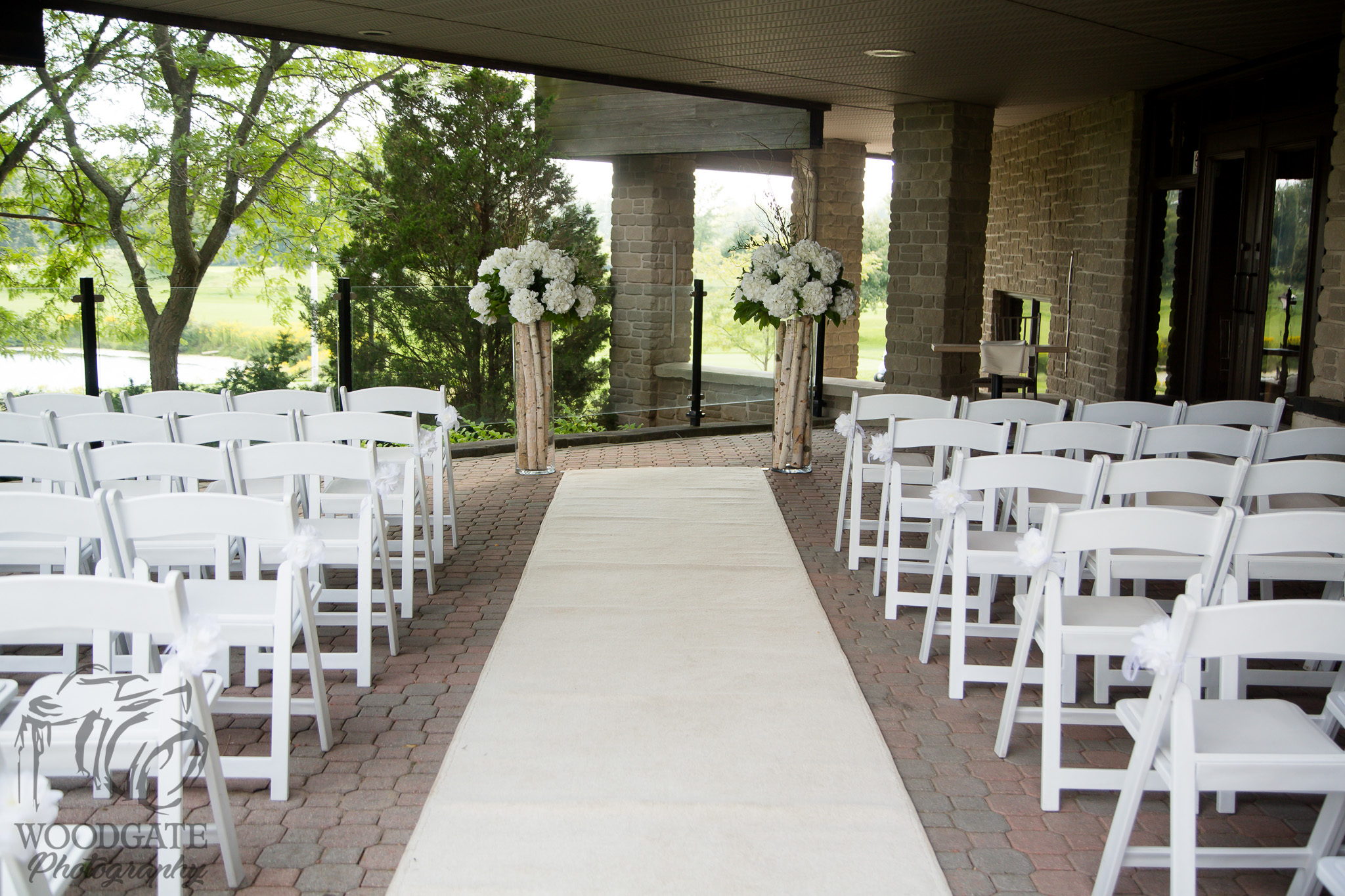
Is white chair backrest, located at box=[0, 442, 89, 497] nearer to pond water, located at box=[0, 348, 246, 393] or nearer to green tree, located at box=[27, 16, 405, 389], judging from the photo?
pond water, located at box=[0, 348, 246, 393]

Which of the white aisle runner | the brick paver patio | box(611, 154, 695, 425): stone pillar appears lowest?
the brick paver patio

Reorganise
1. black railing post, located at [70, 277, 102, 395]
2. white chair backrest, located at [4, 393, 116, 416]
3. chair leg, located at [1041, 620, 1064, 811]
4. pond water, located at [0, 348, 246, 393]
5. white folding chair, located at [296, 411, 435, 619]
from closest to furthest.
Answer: chair leg, located at [1041, 620, 1064, 811] < white folding chair, located at [296, 411, 435, 619] < white chair backrest, located at [4, 393, 116, 416] < black railing post, located at [70, 277, 102, 395] < pond water, located at [0, 348, 246, 393]

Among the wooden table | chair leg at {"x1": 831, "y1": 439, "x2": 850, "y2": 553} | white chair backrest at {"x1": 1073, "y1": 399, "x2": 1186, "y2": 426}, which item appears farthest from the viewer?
the wooden table

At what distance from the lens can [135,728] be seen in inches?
91.0

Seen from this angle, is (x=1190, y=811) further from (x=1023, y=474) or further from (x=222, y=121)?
(x=222, y=121)

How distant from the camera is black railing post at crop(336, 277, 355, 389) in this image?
8461mm

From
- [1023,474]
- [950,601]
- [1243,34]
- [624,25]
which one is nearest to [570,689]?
[950,601]

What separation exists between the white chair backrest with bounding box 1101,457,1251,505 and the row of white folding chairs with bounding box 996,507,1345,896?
0.43m

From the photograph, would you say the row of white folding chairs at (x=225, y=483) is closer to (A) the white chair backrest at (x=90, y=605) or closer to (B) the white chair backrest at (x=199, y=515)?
(B) the white chair backrest at (x=199, y=515)

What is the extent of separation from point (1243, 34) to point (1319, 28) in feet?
1.42

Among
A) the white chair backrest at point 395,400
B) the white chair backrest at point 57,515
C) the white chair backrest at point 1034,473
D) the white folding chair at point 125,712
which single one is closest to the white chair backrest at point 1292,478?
the white chair backrest at point 1034,473

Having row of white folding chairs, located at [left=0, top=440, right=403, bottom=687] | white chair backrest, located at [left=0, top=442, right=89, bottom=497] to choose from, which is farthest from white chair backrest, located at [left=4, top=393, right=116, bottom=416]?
white chair backrest, located at [left=0, top=442, right=89, bottom=497]

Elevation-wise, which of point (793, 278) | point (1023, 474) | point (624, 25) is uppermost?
point (624, 25)

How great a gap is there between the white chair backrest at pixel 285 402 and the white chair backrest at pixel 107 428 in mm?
895
